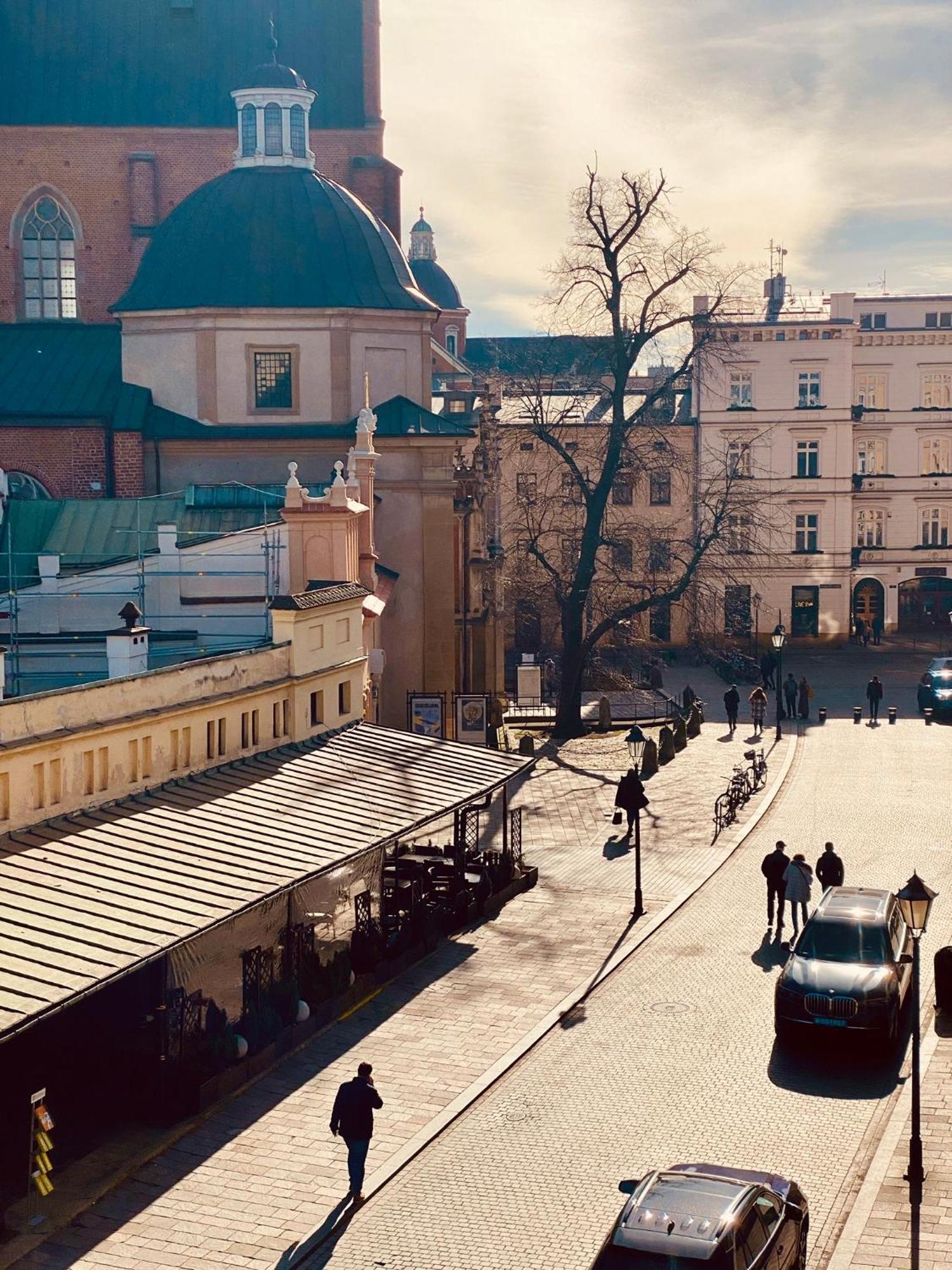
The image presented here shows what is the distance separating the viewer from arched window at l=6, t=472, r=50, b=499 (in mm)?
39844

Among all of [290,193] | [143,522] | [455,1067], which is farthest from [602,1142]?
[290,193]

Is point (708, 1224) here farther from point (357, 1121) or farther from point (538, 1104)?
point (538, 1104)

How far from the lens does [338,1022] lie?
1919cm

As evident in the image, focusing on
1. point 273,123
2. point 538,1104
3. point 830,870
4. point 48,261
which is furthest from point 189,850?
point 48,261

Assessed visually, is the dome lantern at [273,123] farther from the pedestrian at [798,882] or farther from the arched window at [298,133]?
the pedestrian at [798,882]

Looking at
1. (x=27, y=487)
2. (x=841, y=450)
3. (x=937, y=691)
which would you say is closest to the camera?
(x=27, y=487)

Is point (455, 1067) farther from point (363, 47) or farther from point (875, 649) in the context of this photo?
point (875, 649)

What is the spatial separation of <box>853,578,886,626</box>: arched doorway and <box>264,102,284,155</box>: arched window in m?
33.7

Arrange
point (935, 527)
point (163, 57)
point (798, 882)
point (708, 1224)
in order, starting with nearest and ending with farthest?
point (708, 1224), point (798, 882), point (163, 57), point (935, 527)

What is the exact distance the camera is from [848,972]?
18.4 meters

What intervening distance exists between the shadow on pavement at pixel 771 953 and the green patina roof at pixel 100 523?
14024 mm

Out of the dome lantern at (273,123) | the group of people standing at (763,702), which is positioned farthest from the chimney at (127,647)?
the group of people standing at (763,702)

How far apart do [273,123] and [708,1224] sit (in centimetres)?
3598

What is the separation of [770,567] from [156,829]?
49.4m
